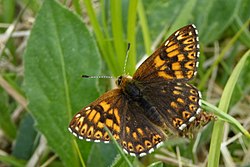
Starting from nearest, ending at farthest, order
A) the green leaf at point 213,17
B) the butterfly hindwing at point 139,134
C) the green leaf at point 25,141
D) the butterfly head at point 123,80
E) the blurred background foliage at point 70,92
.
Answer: the butterfly hindwing at point 139,134 < the butterfly head at point 123,80 < the blurred background foliage at point 70,92 < the green leaf at point 25,141 < the green leaf at point 213,17

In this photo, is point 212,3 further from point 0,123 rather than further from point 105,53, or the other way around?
point 0,123

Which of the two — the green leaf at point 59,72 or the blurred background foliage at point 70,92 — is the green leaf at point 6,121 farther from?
the green leaf at point 59,72

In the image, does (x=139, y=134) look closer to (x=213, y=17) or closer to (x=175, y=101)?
(x=175, y=101)

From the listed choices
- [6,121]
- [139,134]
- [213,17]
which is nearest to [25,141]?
[6,121]

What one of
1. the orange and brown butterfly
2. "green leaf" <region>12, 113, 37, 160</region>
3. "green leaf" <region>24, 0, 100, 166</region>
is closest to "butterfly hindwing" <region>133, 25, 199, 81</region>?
the orange and brown butterfly

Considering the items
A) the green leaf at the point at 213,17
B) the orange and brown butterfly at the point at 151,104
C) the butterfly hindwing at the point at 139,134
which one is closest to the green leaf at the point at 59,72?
the orange and brown butterfly at the point at 151,104

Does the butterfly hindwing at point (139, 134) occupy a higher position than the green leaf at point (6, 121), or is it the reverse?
the green leaf at point (6, 121)
